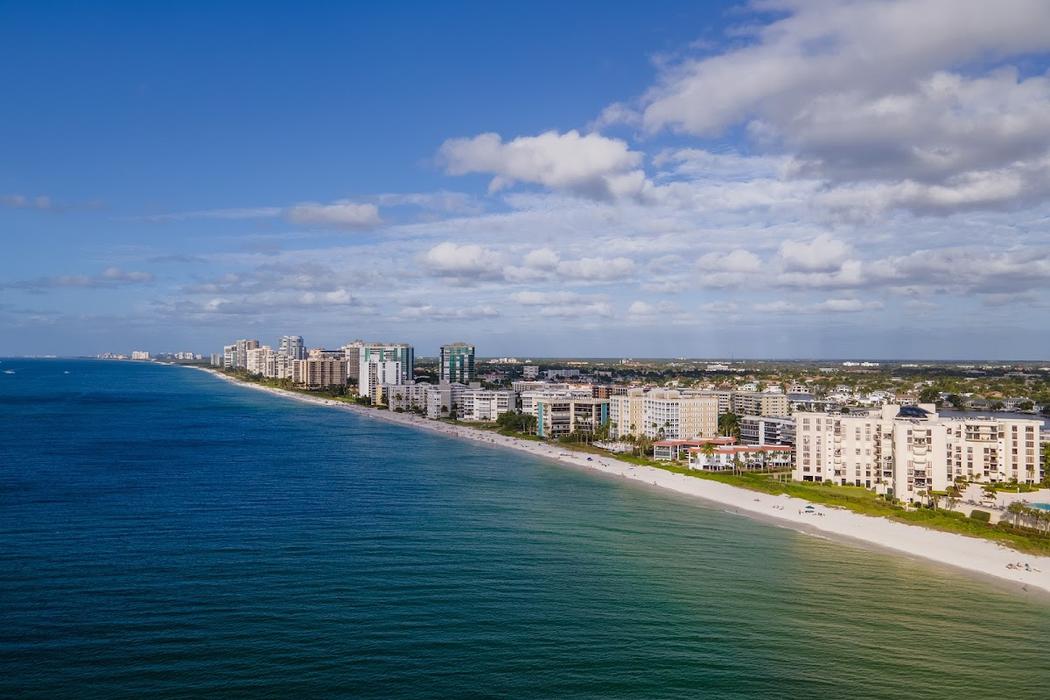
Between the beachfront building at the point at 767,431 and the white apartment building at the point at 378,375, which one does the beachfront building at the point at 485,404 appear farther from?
the beachfront building at the point at 767,431

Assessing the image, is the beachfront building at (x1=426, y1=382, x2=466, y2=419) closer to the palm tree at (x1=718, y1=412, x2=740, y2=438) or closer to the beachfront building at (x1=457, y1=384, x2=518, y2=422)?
the beachfront building at (x1=457, y1=384, x2=518, y2=422)

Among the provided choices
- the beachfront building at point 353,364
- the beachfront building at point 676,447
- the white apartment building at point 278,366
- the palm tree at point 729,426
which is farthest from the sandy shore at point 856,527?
the white apartment building at point 278,366

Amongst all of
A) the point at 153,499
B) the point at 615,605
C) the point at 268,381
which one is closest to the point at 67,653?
the point at 615,605

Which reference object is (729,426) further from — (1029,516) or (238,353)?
(238,353)

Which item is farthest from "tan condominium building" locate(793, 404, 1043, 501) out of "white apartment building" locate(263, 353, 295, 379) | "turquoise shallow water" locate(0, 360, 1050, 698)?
"white apartment building" locate(263, 353, 295, 379)

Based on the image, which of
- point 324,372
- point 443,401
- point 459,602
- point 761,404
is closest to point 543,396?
point 443,401
